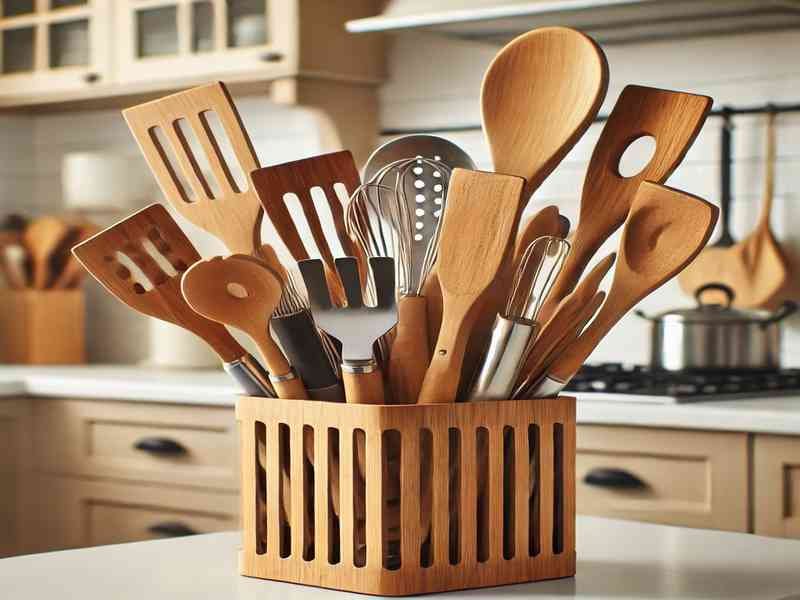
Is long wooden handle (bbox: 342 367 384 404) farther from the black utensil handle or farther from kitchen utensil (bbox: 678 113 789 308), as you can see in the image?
kitchen utensil (bbox: 678 113 789 308)

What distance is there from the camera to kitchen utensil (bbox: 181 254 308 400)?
0.85 m


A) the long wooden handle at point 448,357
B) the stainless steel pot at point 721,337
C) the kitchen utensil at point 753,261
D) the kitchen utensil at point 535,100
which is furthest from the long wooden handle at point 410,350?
the kitchen utensil at point 753,261

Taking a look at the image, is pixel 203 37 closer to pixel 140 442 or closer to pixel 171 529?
pixel 140 442

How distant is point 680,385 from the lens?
2.23 meters

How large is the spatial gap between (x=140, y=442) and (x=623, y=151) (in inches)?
75.4

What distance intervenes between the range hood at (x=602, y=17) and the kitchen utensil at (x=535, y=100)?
144 cm

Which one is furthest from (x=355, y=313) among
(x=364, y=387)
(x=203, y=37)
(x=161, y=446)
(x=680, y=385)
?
(x=203, y=37)

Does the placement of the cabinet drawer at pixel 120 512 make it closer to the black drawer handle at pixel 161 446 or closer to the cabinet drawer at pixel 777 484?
the black drawer handle at pixel 161 446

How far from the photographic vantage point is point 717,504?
2.05 m

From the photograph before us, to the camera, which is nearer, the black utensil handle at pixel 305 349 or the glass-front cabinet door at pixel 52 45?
the black utensil handle at pixel 305 349

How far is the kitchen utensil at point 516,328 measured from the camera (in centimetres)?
89

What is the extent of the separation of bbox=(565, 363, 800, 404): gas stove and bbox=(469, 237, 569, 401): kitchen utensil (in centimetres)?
124

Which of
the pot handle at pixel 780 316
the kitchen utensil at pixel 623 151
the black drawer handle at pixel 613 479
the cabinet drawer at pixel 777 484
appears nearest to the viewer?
the kitchen utensil at pixel 623 151

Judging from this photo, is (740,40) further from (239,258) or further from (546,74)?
(239,258)
